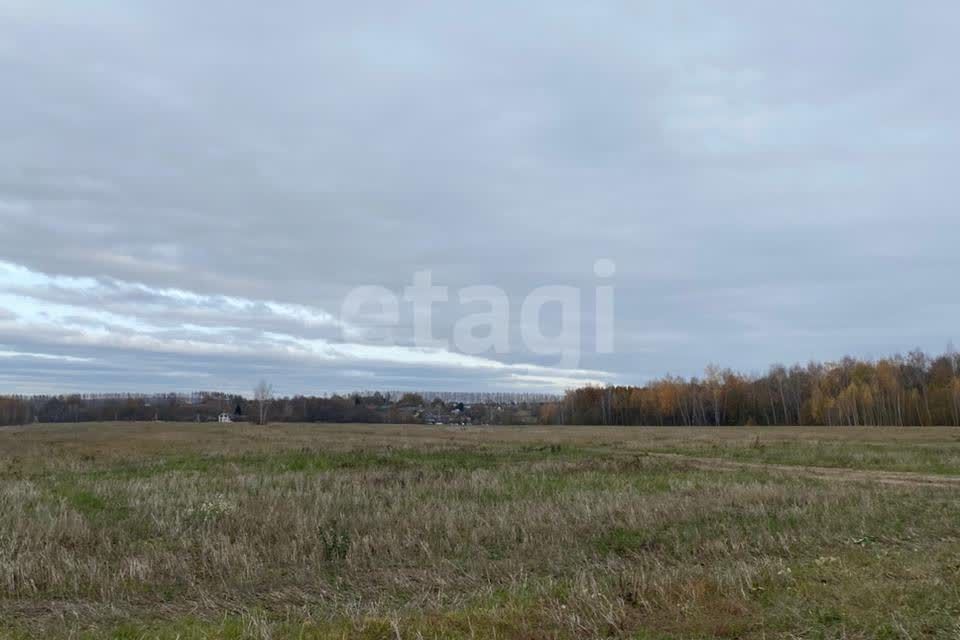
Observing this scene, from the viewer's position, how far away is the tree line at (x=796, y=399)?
10438cm

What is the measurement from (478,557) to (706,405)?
126 metres

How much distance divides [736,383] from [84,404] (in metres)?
165

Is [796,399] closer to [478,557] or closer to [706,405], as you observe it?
[706,405]

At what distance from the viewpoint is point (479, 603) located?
25.7ft

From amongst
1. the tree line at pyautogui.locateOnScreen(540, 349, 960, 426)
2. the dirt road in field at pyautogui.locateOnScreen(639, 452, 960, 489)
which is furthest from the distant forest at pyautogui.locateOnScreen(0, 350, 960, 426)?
the dirt road in field at pyautogui.locateOnScreen(639, 452, 960, 489)

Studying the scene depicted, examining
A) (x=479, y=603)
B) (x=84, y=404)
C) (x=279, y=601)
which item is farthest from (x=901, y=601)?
(x=84, y=404)

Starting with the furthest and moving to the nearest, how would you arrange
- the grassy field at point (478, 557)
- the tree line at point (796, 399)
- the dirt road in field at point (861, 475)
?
the tree line at point (796, 399)
the dirt road in field at point (861, 475)
the grassy field at point (478, 557)

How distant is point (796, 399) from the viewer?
396 feet

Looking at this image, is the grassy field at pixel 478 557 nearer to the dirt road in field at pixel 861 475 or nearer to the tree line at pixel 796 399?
the dirt road in field at pixel 861 475

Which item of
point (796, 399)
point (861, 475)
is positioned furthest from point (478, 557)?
point (796, 399)

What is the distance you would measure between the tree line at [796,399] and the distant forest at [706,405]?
184 millimetres

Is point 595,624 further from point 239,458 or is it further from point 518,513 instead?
point 239,458

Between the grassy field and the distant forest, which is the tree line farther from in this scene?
the grassy field

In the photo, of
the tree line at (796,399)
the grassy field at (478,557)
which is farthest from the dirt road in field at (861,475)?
the tree line at (796,399)
